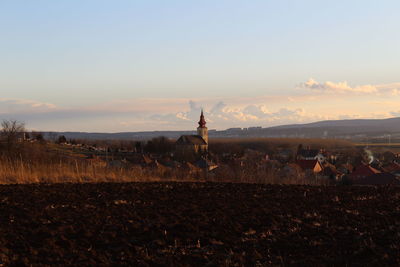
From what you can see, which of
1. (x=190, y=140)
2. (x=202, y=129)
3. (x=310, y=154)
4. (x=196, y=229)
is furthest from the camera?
(x=202, y=129)

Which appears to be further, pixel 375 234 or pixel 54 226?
pixel 54 226

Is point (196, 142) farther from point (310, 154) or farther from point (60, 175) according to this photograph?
point (60, 175)

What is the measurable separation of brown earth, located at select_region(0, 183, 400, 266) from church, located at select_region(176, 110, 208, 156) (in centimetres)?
9645

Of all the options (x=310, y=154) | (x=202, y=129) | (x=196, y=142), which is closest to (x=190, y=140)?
(x=196, y=142)

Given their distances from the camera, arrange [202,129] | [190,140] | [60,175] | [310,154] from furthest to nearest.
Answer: [202,129] < [190,140] < [310,154] < [60,175]

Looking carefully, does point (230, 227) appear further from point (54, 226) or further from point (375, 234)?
point (54, 226)

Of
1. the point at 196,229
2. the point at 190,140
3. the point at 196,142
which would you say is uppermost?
the point at 196,229

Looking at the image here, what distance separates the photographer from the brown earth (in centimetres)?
632

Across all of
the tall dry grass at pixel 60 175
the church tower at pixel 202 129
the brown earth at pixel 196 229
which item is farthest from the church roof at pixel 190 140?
the brown earth at pixel 196 229

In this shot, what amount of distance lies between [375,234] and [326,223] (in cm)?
118

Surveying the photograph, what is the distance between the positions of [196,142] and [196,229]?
379 ft

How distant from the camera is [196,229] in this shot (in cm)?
805

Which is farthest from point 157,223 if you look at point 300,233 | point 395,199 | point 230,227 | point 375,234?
point 395,199

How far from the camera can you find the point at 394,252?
20.7ft
